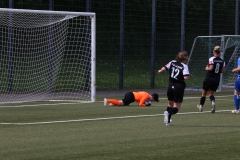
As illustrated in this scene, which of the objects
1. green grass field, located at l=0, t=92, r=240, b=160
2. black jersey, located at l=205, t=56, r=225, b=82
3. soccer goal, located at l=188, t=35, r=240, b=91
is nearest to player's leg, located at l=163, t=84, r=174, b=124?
green grass field, located at l=0, t=92, r=240, b=160

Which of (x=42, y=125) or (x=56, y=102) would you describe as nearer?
(x=42, y=125)

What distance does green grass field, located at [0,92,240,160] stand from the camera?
10.5m

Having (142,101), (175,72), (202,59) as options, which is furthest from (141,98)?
(202,59)

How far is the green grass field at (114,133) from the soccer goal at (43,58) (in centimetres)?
246

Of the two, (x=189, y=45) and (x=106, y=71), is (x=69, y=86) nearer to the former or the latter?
(x=106, y=71)

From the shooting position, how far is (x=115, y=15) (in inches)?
1107

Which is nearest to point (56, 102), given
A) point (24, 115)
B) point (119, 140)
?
point (24, 115)

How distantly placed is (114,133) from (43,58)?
33.2 ft

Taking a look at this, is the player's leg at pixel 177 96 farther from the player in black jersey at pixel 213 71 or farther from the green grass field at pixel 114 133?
the player in black jersey at pixel 213 71

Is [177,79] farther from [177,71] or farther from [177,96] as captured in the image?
[177,96]

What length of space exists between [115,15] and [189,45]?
15.0 ft

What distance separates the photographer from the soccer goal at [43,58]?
71.2 feet

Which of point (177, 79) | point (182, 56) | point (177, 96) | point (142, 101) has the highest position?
Result: point (182, 56)

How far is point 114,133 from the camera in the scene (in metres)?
13.1
